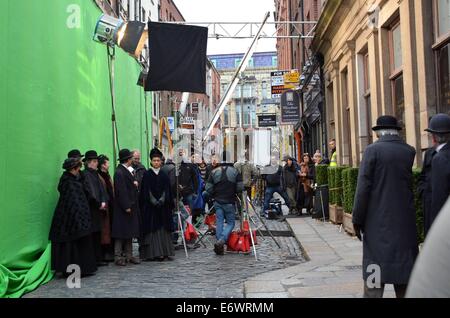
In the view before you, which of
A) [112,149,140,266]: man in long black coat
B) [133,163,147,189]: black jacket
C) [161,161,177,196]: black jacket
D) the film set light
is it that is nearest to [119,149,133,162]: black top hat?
[112,149,140,266]: man in long black coat

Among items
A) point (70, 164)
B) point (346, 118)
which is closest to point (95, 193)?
point (70, 164)

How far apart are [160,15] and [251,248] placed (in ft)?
105

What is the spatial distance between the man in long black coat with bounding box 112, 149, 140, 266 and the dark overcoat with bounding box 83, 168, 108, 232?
0.28 m

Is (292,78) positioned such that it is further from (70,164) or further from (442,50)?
(70,164)

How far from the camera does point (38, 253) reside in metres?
7.61

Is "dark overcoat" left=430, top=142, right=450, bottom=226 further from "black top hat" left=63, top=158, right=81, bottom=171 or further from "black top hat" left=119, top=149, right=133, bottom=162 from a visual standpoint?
"black top hat" left=119, top=149, right=133, bottom=162

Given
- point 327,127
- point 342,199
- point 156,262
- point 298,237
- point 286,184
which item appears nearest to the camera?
point 156,262

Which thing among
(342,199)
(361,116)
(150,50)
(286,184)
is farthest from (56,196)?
(286,184)

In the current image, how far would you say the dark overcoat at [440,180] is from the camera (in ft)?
16.4

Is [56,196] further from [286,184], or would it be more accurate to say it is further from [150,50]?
[286,184]

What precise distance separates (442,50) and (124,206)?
5507mm

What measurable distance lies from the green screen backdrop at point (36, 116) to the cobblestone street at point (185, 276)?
1.86 feet

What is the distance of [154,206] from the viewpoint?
9242mm

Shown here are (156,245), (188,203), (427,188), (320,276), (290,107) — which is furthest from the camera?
(290,107)
